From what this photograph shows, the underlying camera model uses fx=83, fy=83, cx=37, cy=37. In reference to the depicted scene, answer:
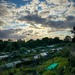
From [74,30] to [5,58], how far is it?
21443mm

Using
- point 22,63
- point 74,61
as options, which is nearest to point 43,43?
point 22,63

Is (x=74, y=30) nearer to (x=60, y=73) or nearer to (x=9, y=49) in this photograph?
(x=60, y=73)

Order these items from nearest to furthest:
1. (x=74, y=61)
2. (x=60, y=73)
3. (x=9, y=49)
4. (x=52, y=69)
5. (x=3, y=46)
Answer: (x=60, y=73) → (x=74, y=61) → (x=52, y=69) → (x=9, y=49) → (x=3, y=46)

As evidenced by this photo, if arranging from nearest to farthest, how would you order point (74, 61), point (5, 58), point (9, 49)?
1. point (74, 61)
2. point (5, 58)
3. point (9, 49)

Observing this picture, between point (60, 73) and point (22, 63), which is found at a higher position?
point (60, 73)

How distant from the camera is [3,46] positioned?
43688 mm

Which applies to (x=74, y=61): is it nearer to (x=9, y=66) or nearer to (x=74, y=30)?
(x=74, y=30)

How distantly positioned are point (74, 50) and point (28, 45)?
46359 millimetres

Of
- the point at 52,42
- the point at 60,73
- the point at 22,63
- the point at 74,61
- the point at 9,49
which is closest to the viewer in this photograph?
the point at 60,73

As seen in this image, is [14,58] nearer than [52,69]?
No

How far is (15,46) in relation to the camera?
45344 millimetres

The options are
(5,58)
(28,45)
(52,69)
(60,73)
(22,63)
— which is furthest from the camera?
(28,45)

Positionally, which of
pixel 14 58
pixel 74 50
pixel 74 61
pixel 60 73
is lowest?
pixel 14 58

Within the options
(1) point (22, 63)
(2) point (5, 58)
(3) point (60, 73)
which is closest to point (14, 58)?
(2) point (5, 58)
